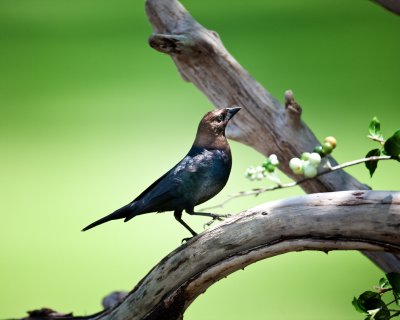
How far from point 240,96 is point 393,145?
470 millimetres

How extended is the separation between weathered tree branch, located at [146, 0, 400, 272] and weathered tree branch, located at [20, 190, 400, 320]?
13.8 inches

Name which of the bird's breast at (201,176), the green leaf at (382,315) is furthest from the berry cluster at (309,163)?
the green leaf at (382,315)

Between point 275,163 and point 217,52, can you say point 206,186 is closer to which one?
point 275,163

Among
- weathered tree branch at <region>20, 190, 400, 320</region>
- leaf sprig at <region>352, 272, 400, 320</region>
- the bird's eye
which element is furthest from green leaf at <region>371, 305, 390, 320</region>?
the bird's eye

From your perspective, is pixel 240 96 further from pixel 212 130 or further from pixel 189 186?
pixel 189 186

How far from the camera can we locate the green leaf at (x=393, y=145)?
1016 mm

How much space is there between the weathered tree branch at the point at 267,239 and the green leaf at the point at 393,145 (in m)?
0.06

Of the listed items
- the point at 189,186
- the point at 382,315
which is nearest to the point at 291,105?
the point at 189,186

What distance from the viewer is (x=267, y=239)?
1090mm

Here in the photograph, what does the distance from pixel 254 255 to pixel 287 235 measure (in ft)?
0.20

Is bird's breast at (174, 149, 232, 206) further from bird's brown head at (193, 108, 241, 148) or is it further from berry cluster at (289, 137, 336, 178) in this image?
berry cluster at (289, 137, 336, 178)

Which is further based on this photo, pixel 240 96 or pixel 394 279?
pixel 240 96

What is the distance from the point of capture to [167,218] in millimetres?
2037

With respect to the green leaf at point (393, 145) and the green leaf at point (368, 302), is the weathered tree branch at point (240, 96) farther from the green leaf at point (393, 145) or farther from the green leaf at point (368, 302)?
the green leaf at point (393, 145)
